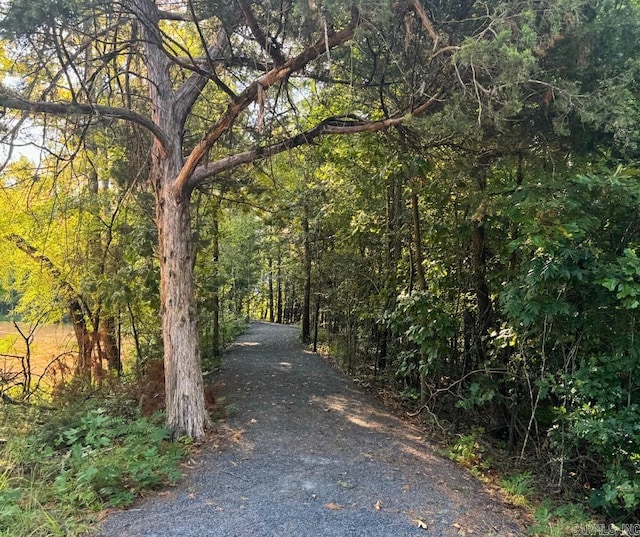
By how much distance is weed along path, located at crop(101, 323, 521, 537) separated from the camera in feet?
11.3

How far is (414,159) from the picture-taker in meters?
5.94

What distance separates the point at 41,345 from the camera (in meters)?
11.8

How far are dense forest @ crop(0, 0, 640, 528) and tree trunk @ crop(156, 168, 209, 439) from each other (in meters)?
0.03

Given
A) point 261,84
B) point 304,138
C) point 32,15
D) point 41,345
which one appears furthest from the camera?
point 41,345

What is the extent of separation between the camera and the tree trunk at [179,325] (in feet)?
18.4

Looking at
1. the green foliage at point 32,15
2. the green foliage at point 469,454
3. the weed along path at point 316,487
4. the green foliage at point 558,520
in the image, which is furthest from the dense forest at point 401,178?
the weed along path at point 316,487

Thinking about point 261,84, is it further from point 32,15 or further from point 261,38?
point 32,15

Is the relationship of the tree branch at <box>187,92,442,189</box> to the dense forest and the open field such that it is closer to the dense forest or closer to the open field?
the dense forest

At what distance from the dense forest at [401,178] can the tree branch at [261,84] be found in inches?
1.1

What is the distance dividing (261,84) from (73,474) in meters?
4.39

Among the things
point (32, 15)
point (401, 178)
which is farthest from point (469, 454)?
point (32, 15)

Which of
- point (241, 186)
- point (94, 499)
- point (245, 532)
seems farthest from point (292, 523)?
point (241, 186)

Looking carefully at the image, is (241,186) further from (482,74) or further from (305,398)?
(482,74)

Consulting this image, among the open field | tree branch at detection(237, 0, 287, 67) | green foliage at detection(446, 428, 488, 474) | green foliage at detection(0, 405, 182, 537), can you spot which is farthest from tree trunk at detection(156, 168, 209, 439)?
the open field
